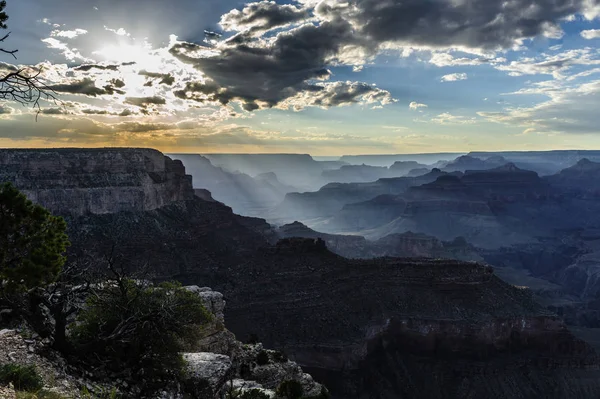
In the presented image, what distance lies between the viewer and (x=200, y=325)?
85.6 feet

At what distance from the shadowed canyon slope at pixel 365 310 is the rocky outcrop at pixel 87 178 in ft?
0.92

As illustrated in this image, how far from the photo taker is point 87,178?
7756 cm

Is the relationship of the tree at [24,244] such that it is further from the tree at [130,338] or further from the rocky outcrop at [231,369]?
the rocky outcrop at [231,369]

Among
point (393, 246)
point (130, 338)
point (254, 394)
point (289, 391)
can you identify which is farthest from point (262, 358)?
point (393, 246)

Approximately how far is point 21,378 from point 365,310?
55471 millimetres

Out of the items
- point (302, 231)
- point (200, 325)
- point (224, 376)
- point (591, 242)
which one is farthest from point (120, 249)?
point (591, 242)

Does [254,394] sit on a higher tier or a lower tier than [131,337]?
lower

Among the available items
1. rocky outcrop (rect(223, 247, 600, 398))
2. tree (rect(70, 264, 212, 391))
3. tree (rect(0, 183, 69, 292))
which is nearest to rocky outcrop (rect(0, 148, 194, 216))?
rocky outcrop (rect(223, 247, 600, 398))

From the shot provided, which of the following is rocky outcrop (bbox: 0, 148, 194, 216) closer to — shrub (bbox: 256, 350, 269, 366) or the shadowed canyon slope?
the shadowed canyon slope

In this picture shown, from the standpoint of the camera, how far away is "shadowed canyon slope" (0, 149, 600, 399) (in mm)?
56688

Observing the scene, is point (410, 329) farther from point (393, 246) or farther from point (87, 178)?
point (393, 246)

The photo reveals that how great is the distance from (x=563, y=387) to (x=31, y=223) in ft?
236

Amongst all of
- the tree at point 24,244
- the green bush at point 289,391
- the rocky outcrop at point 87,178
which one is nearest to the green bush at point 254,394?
the green bush at point 289,391

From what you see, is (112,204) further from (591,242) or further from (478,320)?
(591,242)
